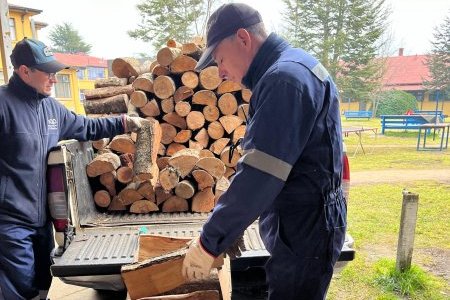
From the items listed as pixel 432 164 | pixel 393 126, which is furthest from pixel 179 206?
pixel 393 126

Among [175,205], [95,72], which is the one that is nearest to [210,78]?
[175,205]

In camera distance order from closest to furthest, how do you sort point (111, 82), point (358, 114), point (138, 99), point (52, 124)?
point (52, 124), point (138, 99), point (111, 82), point (358, 114)

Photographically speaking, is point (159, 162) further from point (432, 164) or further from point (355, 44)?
point (355, 44)

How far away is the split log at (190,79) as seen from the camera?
3.69 m

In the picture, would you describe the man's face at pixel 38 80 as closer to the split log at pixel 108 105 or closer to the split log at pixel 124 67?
the split log at pixel 108 105

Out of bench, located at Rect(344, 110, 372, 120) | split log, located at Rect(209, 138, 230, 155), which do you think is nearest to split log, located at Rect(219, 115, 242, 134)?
→ split log, located at Rect(209, 138, 230, 155)

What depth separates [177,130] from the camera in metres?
3.82

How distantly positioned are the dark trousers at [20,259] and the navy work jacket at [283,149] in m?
1.64

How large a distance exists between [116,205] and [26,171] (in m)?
0.89

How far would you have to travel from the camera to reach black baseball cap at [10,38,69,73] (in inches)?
97.1

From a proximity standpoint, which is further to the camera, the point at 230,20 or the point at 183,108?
the point at 183,108

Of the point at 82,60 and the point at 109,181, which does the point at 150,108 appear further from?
the point at 82,60

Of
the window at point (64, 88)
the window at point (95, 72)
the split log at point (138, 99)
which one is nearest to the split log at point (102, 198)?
the split log at point (138, 99)

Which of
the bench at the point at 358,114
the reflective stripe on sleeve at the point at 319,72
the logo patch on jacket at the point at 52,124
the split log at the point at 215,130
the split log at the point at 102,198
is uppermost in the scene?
the reflective stripe on sleeve at the point at 319,72
